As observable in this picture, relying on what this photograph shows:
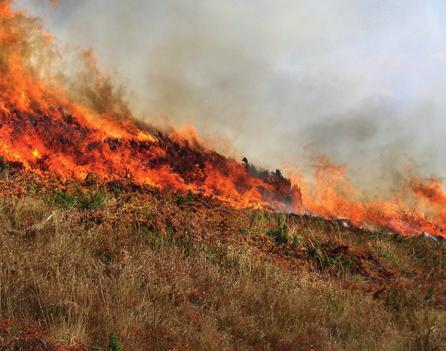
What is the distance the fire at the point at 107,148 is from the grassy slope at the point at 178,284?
2.55 meters

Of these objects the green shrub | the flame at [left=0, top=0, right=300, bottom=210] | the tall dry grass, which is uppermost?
the flame at [left=0, top=0, right=300, bottom=210]

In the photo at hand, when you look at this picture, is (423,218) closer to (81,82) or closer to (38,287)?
(81,82)

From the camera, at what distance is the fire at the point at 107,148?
13531 millimetres

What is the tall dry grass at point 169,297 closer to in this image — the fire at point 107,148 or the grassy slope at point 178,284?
the grassy slope at point 178,284

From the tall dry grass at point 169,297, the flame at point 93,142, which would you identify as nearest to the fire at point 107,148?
the flame at point 93,142

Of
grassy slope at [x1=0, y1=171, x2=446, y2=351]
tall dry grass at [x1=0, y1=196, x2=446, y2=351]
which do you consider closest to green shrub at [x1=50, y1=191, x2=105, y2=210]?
grassy slope at [x1=0, y1=171, x2=446, y2=351]

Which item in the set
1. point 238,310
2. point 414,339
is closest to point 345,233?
point 414,339

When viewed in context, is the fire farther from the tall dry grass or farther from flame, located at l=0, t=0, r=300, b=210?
the tall dry grass

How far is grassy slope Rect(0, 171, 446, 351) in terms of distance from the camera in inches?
190

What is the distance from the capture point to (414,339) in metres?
6.34

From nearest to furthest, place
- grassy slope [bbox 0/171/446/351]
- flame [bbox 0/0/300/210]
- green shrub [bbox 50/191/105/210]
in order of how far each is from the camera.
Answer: grassy slope [bbox 0/171/446/351] → green shrub [bbox 50/191/105/210] → flame [bbox 0/0/300/210]

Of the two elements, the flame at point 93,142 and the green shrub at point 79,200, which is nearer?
the green shrub at point 79,200

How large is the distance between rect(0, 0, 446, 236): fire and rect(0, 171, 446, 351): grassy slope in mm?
2549

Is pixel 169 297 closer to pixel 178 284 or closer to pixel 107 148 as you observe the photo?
pixel 178 284
